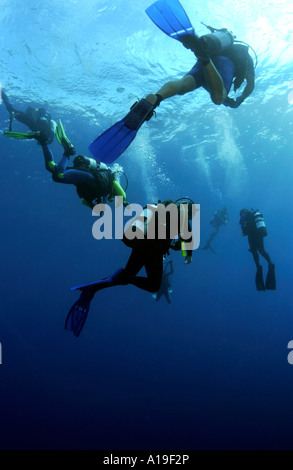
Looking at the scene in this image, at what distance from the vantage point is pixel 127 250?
55.7 meters

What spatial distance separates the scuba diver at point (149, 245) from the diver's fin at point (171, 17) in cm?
239

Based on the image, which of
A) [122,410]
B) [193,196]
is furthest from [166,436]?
[193,196]

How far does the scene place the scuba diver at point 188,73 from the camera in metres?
3.06

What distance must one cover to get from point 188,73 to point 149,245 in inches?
104

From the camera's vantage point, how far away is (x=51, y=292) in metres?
45.5

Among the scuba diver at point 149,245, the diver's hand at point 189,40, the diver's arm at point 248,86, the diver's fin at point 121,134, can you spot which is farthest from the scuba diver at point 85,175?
the diver's hand at point 189,40

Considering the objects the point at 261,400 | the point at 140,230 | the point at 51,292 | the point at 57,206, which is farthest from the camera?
the point at 51,292

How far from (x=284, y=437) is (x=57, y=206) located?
38.0m

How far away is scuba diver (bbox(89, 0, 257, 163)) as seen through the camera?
3.06 m

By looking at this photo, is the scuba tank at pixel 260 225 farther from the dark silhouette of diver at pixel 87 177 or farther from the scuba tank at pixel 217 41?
A: the scuba tank at pixel 217 41

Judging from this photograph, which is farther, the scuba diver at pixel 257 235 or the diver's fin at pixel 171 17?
the scuba diver at pixel 257 235

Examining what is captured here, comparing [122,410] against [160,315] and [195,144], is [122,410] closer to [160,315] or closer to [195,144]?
[160,315]

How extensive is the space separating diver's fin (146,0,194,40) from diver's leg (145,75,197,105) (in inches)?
18.7

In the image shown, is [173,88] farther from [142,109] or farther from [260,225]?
[260,225]
